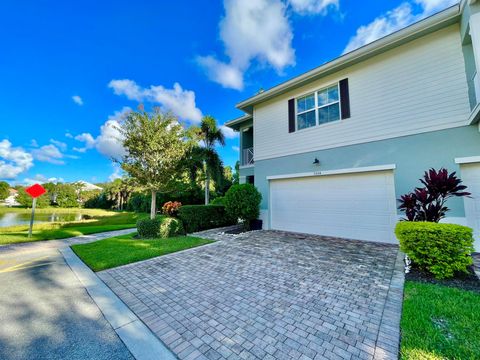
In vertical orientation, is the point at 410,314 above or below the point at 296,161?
below

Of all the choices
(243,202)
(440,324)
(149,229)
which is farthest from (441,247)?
(149,229)

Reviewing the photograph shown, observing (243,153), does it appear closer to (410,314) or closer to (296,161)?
(296,161)

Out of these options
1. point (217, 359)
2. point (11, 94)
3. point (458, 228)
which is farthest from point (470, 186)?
point (11, 94)

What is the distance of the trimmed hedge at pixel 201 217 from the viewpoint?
29.6 feet

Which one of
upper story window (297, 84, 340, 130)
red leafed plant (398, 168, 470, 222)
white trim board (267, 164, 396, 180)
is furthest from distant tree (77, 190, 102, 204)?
red leafed plant (398, 168, 470, 222)

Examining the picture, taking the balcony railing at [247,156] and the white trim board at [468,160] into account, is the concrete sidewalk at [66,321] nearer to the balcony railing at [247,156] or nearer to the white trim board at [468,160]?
the white trim board at [468,160]

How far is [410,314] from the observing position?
2.59 metres

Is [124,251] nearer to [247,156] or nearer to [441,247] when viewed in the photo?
[441,247]

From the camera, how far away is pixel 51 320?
2.75 meters

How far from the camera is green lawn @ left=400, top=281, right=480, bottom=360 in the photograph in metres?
1.96

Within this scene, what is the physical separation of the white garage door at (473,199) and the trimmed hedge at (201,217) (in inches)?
342

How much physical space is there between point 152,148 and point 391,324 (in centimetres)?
865

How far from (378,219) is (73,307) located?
7875mm

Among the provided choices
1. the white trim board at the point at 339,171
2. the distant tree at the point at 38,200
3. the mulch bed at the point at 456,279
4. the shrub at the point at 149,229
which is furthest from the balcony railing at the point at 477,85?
the distant tree at the point at 38,200
